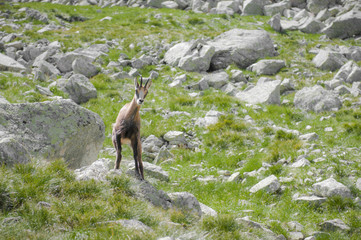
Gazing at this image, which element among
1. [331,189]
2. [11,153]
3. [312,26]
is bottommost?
[312,26]

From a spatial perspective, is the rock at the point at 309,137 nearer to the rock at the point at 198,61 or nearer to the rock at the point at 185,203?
the rock at the point at 185,203

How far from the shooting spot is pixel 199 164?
12.4m

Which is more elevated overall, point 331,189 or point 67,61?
point 67,61

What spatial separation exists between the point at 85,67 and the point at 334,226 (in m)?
17.8

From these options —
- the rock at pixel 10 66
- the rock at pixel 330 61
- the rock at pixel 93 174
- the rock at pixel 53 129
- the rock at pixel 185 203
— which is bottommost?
the rock at pixel 330 61

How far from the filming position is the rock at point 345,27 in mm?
27609

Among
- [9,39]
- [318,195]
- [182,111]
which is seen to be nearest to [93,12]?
[9,39]

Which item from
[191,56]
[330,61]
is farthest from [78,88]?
[330,61]

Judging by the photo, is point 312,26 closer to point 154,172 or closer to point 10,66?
point 10,66

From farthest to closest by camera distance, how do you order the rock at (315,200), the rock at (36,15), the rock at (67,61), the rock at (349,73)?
the rock at (36,15), the rock at (67,61), the rock at (349,73), the rock at (315,200)

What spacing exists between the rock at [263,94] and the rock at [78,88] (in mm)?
8534

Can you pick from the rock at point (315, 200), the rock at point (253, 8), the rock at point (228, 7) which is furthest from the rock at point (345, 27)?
the rock at point (315, 200)

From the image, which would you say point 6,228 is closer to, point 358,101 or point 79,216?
point 79,216

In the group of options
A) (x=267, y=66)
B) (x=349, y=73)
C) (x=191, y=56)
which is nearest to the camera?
(x=349, y=73)
